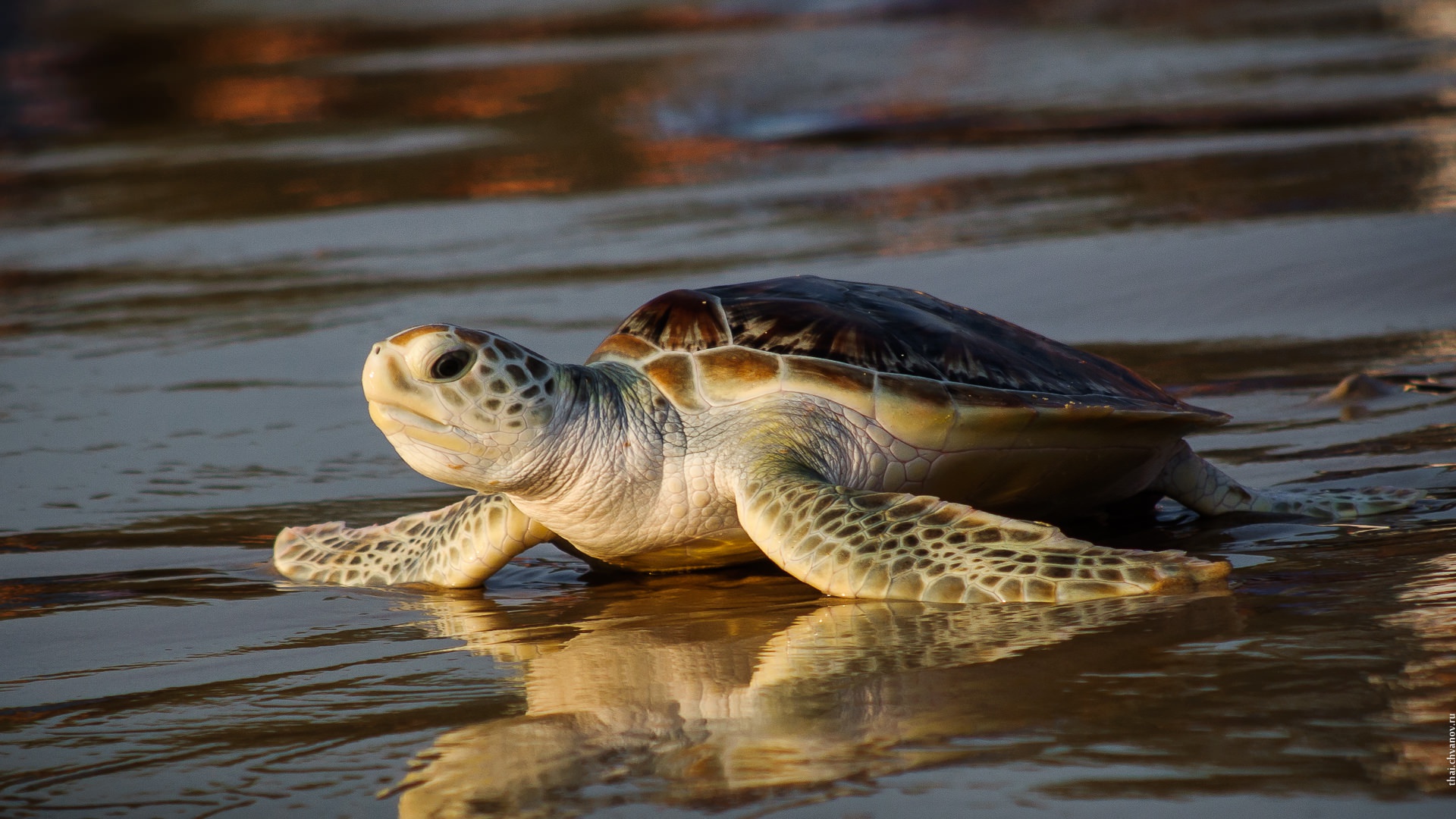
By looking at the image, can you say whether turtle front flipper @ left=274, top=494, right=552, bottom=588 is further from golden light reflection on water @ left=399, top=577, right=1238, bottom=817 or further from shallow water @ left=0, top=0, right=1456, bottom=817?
golden light reflection on water @ left=399, top=577, right=1238, bottom=817

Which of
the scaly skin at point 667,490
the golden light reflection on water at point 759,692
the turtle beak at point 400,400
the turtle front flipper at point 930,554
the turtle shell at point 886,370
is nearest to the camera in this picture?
the golden light reflection on water at point 759,692

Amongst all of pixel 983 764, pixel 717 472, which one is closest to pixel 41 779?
pixel 983 764

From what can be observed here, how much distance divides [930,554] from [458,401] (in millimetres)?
1109

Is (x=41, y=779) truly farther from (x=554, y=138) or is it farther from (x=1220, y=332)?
(x=554, y=138)

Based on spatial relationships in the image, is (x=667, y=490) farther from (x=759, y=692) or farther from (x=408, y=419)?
(x=759, y=692)

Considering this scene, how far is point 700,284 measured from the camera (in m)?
6.52

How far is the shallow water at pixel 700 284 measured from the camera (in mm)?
1969

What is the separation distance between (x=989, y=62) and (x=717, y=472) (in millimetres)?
12283

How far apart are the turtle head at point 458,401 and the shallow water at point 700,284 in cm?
36

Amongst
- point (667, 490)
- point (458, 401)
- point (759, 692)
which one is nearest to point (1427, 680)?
point (759, 692)

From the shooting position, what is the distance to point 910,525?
9.74 feet

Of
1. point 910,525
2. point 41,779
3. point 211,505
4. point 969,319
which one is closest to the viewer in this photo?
point 41,779

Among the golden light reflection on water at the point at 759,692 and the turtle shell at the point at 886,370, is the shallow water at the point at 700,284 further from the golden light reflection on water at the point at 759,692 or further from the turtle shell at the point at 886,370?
the turtle shell at the point at 886,370

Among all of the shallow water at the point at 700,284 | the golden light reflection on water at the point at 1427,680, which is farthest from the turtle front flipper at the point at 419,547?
the golden light reflection on water at the point at 1427,680
